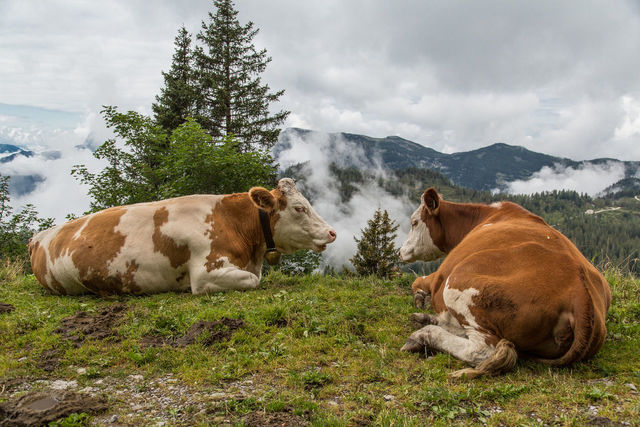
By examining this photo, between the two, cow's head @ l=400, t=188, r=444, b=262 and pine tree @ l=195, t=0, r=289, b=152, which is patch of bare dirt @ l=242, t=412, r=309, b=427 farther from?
pine tree @ l=195, t=0, r=289, b=152

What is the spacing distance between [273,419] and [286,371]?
1.02 m

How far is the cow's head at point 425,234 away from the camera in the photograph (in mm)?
7934

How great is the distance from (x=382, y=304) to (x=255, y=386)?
3445mm

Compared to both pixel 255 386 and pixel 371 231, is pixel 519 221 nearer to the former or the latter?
pixel 255 386

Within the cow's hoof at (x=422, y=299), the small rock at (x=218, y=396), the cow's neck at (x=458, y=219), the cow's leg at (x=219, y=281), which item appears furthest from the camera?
the cow's leg at (x=219, y=281)

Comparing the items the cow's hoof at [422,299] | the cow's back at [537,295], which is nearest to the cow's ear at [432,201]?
the cow's hoof at [422,299]

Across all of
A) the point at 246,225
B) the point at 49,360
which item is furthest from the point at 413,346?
the point at 246,225

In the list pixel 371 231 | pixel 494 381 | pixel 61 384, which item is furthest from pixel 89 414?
pixel 371 231

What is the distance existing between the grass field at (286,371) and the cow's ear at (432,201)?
1.87 meters

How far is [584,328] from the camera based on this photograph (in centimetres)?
422

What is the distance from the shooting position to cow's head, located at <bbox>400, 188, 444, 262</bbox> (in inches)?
312

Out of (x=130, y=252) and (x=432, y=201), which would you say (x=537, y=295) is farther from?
(x=130, y=252)

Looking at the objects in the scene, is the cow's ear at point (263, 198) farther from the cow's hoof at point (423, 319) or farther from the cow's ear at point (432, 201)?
the cow's hoof at point (423, 319)

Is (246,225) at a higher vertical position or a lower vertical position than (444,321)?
higher
